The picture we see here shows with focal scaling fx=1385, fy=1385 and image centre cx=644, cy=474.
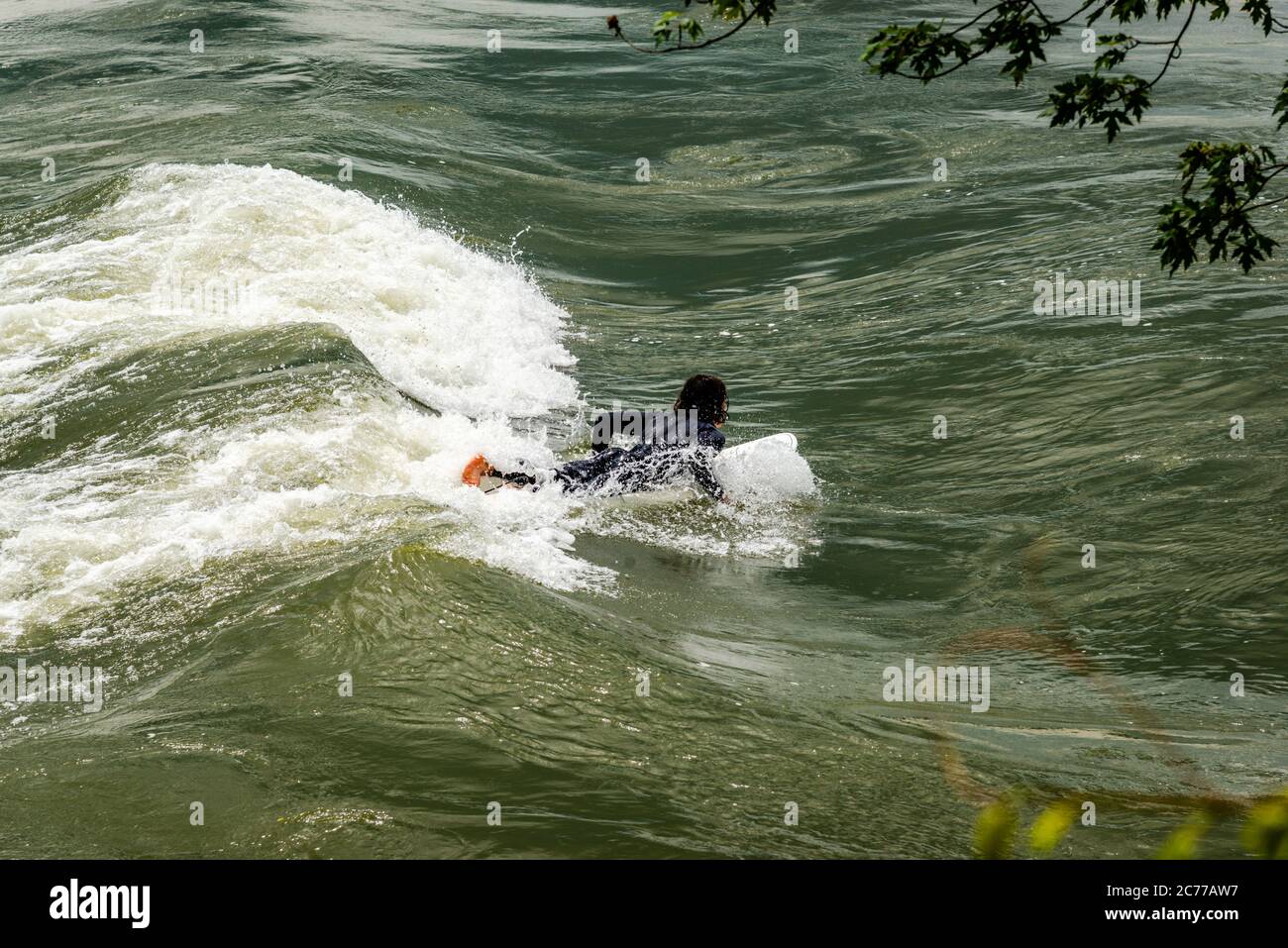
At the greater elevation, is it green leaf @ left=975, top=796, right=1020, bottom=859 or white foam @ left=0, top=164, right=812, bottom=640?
green leaf @ left=975, top=796, right=1020, bottom=859

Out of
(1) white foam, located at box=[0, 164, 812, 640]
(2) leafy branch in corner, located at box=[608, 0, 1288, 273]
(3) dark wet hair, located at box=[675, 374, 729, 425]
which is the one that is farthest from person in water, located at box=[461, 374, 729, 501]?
(2) leafy branch in corner, located at box=[608, 0, 1288, 273]

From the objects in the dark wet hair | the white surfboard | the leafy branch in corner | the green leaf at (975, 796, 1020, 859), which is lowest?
the white surfboard

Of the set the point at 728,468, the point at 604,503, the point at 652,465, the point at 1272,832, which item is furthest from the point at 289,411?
the point at 1272,832

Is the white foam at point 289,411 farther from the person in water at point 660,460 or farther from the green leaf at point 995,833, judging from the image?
the green leaf at point 995,833

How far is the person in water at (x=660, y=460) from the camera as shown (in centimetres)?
930

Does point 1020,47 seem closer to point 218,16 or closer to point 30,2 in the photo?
point 218,16

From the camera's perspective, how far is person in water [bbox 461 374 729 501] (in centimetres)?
930

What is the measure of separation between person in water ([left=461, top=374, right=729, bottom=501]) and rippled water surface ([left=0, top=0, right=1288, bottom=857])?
0.25 metres

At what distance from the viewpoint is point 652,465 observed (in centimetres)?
936

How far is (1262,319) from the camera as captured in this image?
12914 mm

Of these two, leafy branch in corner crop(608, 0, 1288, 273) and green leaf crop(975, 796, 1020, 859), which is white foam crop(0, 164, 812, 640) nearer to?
leafy branch in corner crop(608, 0, 1288, 273)
